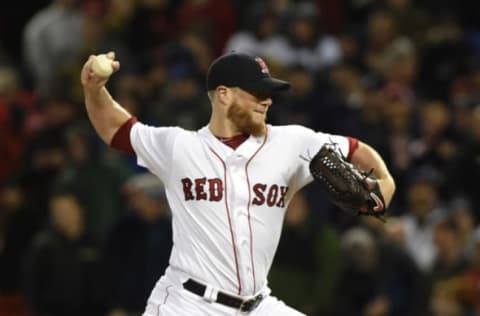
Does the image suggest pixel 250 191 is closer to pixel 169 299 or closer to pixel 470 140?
pixel 169 299

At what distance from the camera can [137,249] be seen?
11.7 m

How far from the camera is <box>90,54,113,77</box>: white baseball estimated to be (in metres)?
7.70

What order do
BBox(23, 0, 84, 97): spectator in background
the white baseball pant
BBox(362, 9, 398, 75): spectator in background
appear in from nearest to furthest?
the white baseball pant < BBox(362, 9, 398, 75): spectator in background < BBox(23, 0, 84, 97): spectator in background

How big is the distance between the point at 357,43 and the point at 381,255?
4241 millimetres

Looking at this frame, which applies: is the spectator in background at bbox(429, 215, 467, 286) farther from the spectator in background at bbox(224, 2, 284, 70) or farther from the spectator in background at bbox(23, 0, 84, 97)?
the spectator in background at bbox(23, 0, 84, 97)

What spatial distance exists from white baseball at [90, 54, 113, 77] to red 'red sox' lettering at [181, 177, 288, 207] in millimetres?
691

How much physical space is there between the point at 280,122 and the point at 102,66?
498cm

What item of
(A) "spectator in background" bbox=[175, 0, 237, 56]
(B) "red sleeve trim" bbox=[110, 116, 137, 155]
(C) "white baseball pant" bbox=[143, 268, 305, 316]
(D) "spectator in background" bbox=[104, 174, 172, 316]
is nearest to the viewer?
(C) "white baseball pant" bbox=[143, 268, 305, 316]

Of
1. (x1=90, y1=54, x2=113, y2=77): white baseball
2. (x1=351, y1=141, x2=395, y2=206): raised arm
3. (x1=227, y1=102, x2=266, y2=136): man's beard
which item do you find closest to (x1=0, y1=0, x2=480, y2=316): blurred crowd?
(x1=351, y1=141, x2=395, y2=206): raised arm

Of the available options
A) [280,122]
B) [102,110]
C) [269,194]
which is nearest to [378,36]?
[280,122]

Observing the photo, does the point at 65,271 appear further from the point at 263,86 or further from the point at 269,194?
the point at 263,86

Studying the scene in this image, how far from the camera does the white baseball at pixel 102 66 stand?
7699 mm

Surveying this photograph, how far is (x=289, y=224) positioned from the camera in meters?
11.3

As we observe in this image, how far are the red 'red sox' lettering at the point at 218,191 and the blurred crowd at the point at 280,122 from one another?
3.35 metres
